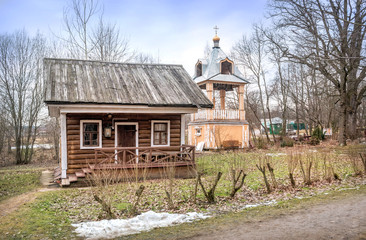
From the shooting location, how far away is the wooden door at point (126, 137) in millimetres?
15070

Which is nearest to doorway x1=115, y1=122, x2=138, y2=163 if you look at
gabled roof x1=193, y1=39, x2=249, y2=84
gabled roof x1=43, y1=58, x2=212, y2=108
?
gabled roof x1=43, y1=58, x2=212, y2=108

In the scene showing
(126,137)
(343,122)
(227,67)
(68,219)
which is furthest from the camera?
(227,67)

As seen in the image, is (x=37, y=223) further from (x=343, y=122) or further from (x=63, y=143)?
(x=343, y=122)

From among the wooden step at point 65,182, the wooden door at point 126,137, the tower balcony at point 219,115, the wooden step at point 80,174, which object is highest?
the tower balcony at point 219,115

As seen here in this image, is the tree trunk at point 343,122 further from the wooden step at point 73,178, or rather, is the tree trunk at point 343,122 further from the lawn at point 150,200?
the wooden step at point 73,178

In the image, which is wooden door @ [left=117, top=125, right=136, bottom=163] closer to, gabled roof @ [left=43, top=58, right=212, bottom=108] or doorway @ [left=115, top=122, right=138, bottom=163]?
doorway @ [left=115, top=122, right=138, bottom=163]

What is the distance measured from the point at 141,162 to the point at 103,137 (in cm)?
218

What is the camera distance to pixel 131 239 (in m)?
6.51

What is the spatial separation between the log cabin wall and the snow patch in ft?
21.5

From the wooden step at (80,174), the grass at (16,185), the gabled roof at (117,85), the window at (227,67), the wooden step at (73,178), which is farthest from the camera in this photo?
the window at (227,67)

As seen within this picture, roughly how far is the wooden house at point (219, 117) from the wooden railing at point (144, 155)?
1016 centimetres

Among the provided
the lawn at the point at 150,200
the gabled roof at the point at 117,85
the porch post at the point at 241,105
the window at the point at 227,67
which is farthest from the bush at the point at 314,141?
the gabled roof at the point at 117,85

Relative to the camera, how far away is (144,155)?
1520 centimetres

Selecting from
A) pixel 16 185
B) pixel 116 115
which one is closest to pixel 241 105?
pixel 116 115
